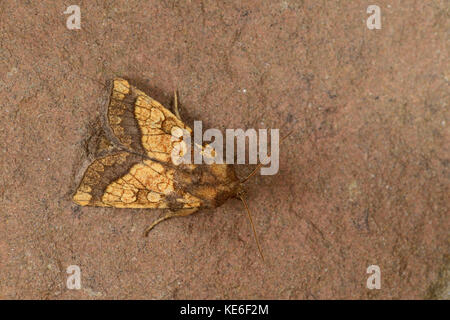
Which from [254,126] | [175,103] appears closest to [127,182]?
[175,103]

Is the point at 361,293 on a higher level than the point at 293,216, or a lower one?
lower

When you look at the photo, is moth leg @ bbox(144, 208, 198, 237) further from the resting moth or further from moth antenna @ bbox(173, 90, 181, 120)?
moth antenna @ bbox(173, 90, 181, 120)

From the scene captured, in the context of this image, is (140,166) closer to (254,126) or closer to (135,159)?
(135,159)

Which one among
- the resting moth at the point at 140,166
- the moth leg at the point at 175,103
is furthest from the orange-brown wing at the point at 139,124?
the moth leg at the point at 175,103

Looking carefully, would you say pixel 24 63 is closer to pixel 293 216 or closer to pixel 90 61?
pixel 90 61
